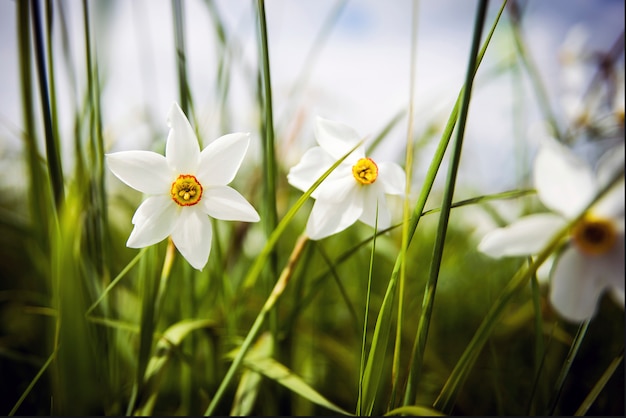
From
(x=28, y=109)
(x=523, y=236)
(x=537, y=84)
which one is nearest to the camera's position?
(x=523, y=236)

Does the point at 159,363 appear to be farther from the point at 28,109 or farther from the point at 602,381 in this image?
the point at 602,381

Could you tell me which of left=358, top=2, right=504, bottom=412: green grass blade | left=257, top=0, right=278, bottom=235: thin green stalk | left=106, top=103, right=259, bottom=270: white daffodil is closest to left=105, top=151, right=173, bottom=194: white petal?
left=106, top=103, right=259, bottom=270: white daffodil

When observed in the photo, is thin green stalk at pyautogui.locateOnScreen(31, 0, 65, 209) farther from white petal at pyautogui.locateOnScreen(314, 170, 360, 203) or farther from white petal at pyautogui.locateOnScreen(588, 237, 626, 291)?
white petal at pyautogui.locateOnScreen(588, 237, 626, 291)

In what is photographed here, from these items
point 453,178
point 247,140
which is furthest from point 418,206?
point 247,140

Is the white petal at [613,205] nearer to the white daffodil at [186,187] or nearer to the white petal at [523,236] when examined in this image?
the white petal at [523,236]

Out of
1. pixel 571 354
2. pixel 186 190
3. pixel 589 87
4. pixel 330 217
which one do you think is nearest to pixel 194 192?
pixel 186 190

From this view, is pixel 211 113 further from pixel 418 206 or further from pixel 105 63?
pixel 418 206
